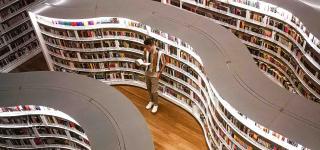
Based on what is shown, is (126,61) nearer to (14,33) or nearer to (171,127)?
(171,127)

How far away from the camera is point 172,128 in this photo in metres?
8.11

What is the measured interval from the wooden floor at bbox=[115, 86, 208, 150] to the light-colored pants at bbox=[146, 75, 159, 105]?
0.32m

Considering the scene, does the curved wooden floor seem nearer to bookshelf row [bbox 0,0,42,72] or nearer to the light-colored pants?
the light-colored pants

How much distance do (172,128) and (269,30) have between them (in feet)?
10.1

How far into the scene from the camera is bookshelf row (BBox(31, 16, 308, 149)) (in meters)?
7.16

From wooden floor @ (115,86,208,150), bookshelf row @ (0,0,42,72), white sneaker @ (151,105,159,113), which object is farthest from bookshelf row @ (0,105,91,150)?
Answer: bookshelf row @ (0,0,42,72)

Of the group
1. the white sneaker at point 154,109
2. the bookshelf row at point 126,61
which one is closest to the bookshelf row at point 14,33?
the bookshelf row at point 126,61

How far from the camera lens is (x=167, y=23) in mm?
7656

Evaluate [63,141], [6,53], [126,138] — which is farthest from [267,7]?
[6,53]

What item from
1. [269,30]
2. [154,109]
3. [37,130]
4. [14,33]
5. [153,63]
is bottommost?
[37,130]

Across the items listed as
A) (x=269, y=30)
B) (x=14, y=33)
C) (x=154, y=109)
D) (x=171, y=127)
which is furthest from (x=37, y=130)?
(x=269, y=30)

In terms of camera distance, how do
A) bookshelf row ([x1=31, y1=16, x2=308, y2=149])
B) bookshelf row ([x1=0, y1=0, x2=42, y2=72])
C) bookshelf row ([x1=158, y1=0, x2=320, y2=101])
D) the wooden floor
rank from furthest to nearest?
bookshelf row ([x1=0, y1=0, x2=42, y2=72]) → the wooden floor → bookshelf row ([x1=158, y1=0, x2=320, y2=101]) → bookshelf row ([x1=31, y1=16, x2=308, y2=149])

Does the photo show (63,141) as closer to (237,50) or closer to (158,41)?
(158,41)

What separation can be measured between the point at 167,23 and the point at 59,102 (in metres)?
2.79
